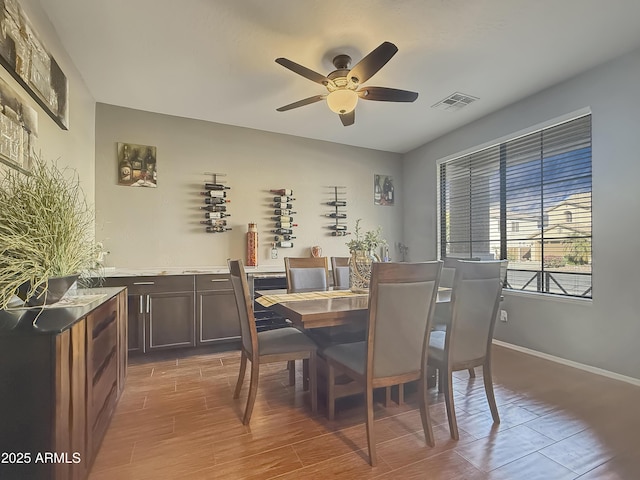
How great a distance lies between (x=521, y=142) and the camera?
12.0 feet

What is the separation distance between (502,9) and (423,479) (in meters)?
2.94

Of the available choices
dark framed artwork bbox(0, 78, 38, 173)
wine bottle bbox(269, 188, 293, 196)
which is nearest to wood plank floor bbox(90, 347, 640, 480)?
dark framed artwork bbox(0, 78, 38, 173)

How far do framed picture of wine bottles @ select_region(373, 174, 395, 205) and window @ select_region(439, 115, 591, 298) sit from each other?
44.1 inches

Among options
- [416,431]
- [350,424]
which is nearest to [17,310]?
[350,424]

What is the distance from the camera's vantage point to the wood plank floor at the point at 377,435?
63.8 inches

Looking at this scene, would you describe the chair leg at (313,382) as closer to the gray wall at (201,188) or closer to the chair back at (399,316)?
the chair back at (399,316)

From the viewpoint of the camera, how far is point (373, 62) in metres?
2.22

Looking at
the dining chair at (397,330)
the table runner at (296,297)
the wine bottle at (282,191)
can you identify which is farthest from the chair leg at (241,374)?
the wine bottle at (282,191)

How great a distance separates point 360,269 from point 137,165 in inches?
119

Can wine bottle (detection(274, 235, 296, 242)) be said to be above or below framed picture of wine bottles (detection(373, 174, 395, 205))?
below

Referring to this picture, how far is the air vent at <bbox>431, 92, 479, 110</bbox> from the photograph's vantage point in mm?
3434

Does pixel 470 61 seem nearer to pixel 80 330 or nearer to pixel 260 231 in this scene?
pixel 260 231

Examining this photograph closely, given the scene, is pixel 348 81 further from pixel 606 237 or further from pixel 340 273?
pixel 606 237

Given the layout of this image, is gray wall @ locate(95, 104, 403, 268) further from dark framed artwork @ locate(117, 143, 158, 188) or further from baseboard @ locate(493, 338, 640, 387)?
baseboard @ locate(493, 338, 640, 387)
